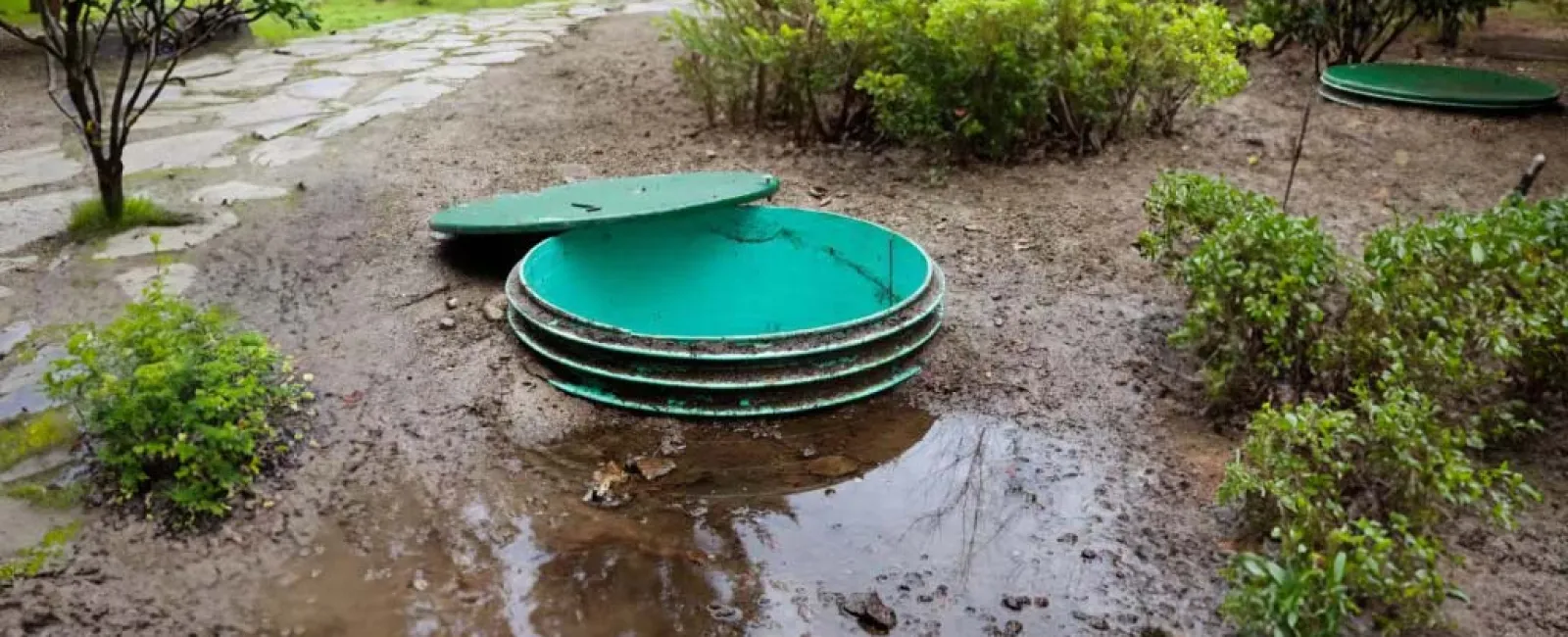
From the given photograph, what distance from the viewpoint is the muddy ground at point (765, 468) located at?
246 cm

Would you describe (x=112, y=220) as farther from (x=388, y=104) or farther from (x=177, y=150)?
(x=388, y=104)

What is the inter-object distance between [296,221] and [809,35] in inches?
103

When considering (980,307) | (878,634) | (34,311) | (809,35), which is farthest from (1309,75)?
(34,311)

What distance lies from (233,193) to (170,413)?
2.60m

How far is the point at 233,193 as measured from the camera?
497 centimetres

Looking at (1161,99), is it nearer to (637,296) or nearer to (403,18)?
(637,296)

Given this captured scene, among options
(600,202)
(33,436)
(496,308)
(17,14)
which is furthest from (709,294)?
(17,14)

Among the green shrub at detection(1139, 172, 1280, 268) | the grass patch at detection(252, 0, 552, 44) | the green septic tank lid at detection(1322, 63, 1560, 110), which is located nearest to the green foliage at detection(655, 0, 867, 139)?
the green shrub at detection(1139, 172, 1280, 268)

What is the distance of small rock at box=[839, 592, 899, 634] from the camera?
2.41 meters

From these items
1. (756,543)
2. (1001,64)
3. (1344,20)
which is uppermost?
(1344,20)

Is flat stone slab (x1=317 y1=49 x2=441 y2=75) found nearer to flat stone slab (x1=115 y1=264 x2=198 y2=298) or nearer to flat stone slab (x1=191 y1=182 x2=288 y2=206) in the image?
flat stone slab (x1=191 y1=182 x2=288 y2=206)

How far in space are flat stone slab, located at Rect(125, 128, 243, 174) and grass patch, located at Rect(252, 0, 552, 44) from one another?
107 inches

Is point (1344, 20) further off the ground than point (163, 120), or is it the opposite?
point (1344, 20)

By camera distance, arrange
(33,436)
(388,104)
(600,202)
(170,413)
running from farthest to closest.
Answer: (388,104) < (600,202) < (33,436) < (170,413)
